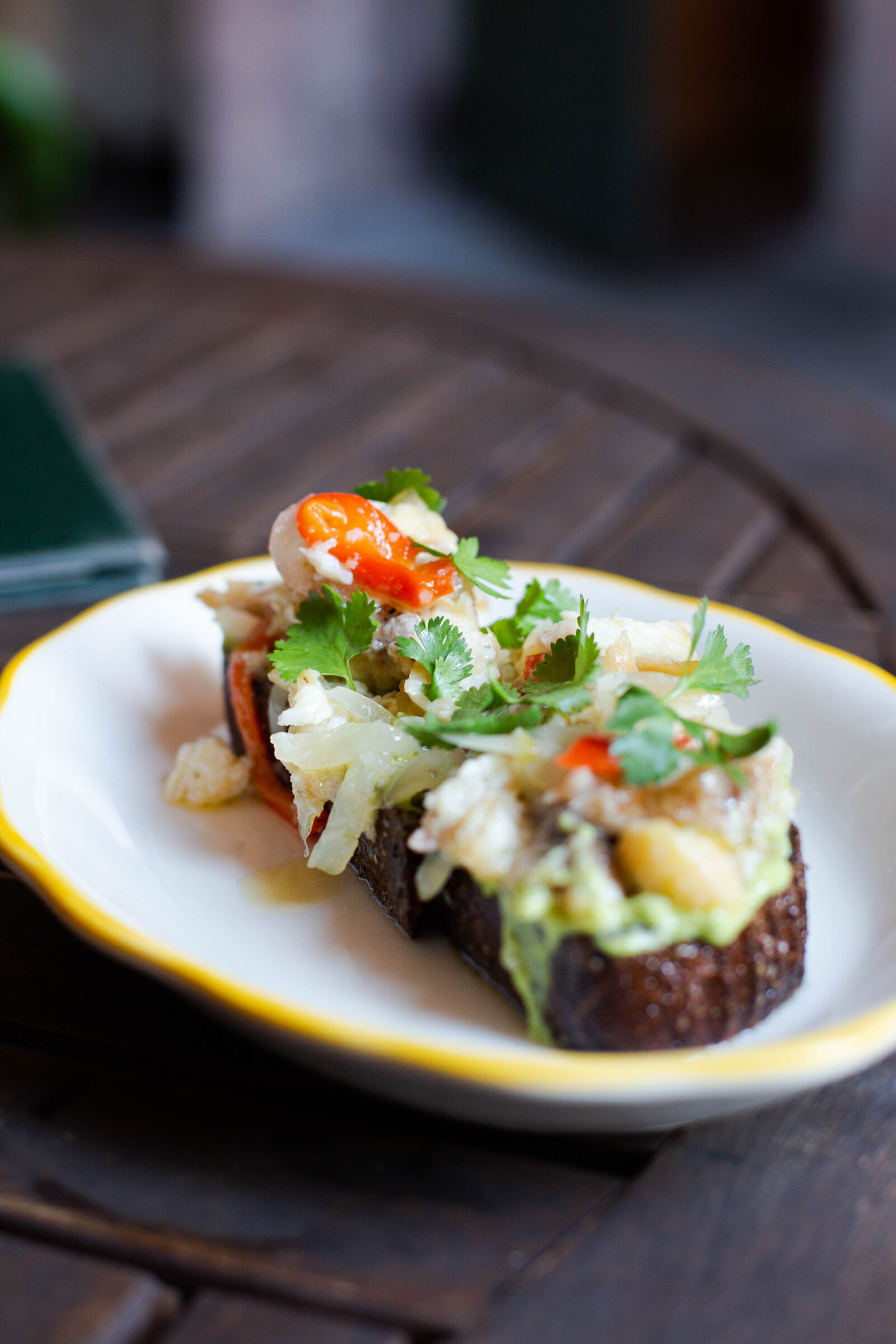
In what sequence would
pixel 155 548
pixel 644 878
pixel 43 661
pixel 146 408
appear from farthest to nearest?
pixel 146 408 < pixel 155 548 < pixel 43 661 < pixel 644 878

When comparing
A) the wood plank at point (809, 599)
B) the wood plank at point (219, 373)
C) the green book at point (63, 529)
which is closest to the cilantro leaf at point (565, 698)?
the wood plank at point (809, 599)

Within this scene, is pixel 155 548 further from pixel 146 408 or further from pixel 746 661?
pixel 746 661

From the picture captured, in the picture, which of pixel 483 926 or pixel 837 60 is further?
pixel 837 60

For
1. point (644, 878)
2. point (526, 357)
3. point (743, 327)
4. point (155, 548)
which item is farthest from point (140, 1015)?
point (743, 327)

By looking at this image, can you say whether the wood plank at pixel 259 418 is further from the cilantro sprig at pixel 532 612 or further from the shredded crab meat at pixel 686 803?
the shredded crab meat at pixel 686 803

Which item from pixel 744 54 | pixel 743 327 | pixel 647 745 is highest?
pixel 647 745

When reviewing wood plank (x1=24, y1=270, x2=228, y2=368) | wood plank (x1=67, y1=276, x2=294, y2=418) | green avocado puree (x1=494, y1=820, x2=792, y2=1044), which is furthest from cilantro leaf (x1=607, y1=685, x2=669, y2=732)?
wood plank (x1=24, y1=270, x2=228, y2=368)
